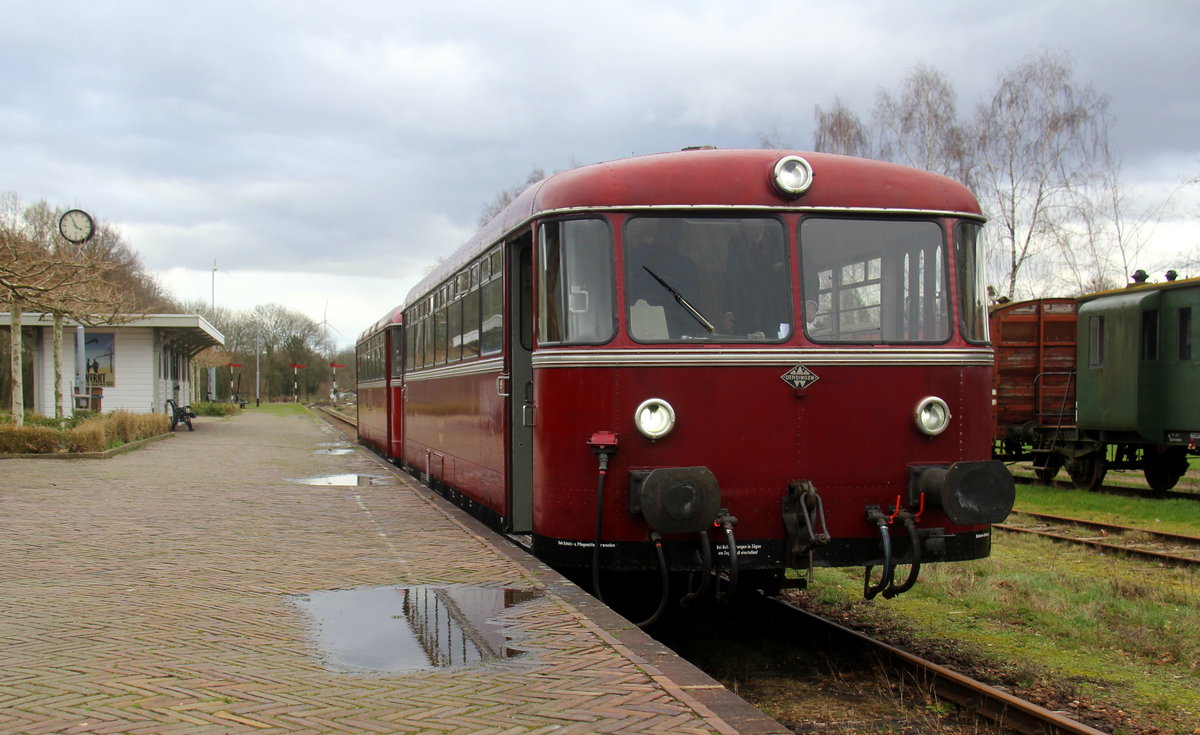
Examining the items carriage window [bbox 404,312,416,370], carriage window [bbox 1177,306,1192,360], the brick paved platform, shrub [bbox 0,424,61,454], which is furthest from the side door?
shrub [bbox 0,424,61,454]

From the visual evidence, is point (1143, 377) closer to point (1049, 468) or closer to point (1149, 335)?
point (1149, 335)

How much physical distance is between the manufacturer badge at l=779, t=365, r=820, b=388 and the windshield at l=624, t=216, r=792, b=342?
0.23m

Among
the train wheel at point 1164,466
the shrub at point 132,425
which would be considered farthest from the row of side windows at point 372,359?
the train wheel at point 1164,466

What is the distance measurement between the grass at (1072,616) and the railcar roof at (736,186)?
10.00ft

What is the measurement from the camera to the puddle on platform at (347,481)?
16.4 meters

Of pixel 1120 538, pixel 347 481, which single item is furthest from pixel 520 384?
pixel 347 481

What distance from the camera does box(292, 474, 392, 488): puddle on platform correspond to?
16.4 meters

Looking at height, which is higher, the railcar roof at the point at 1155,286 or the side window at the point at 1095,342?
the railcar roof at the point at 1155,286

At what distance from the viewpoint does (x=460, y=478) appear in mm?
11625

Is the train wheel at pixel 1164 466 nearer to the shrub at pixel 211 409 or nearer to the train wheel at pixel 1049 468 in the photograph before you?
the train wheel at pixel 1049 468

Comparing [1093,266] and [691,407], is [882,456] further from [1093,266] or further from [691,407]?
[1093,266]

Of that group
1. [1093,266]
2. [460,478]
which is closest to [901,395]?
[460,478]

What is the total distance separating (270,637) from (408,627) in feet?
2.61

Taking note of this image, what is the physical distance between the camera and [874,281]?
23.8ft
